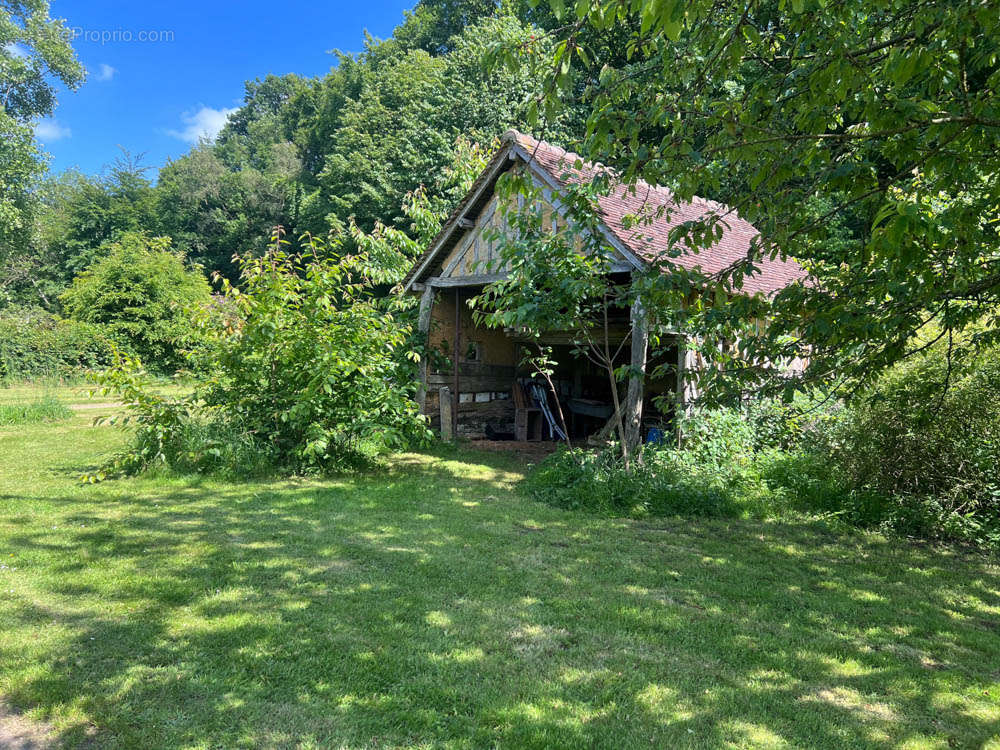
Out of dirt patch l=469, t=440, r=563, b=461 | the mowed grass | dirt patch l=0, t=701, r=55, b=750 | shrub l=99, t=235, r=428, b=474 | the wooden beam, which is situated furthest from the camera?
dirt patch l=469, t=440, r=563, b=461

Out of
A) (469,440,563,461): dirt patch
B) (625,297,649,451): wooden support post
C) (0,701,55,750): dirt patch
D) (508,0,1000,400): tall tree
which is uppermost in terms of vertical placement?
(508,0,1000,400): tall tree

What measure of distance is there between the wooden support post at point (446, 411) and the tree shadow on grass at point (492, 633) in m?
5.26

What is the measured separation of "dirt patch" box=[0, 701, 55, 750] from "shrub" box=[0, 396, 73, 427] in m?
11.0

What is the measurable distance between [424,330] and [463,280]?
4.81ft

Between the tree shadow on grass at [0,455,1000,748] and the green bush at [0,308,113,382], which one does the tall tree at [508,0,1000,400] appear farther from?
the green bush at [0,308,113,382]

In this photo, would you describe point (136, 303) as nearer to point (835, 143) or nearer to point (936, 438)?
point (835, 143)

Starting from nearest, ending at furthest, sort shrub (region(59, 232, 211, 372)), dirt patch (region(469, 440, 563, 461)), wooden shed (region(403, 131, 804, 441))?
1. wooden shed (region(403, 131, 804, 441))
2. dirt patch (region(469, 440, 563, 461))
3. shrub (region(59, 232, 211, 372))

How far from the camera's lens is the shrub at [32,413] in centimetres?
1160

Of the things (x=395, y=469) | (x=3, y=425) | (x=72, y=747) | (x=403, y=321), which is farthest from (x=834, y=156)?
(x=3, y=425)

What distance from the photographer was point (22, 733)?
2654 mm

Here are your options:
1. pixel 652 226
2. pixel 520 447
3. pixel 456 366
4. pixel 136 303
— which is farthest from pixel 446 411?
pixel 136 303

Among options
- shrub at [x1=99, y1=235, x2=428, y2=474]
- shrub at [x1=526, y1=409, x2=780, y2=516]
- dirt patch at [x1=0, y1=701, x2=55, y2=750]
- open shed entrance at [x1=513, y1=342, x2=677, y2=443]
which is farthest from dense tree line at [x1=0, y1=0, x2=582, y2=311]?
dirt patch at [x1=0, y1=701, x2=55, y2=750]

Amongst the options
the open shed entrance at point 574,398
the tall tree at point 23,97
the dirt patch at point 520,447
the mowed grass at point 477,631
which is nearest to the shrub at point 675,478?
the mowed grass at point 477,631

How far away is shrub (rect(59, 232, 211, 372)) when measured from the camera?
21.8 m
